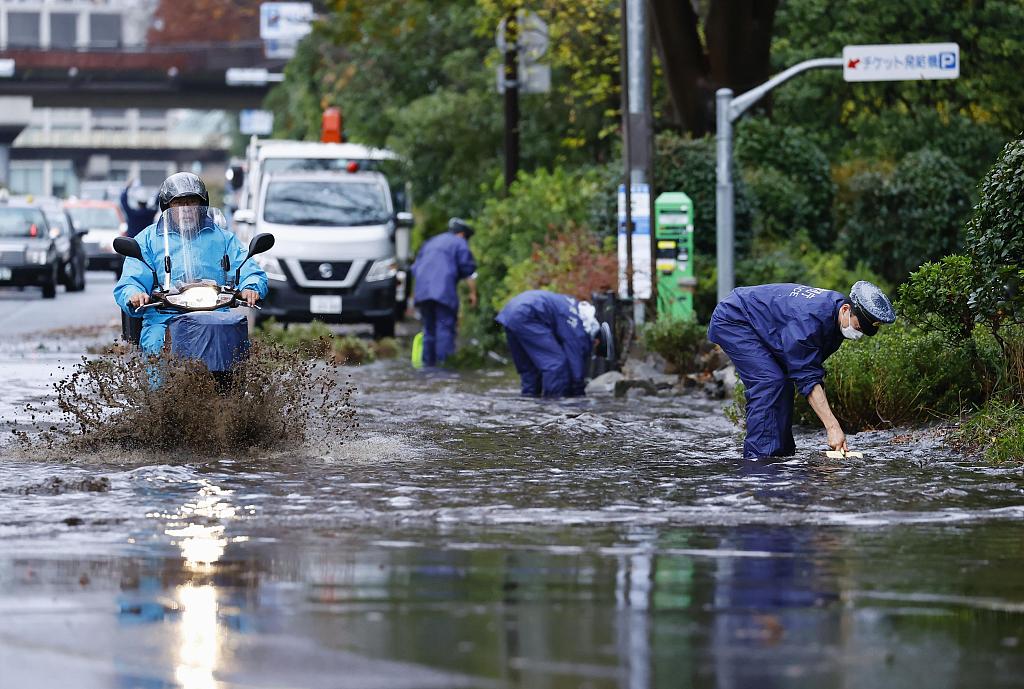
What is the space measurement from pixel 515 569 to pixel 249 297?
4332 mm

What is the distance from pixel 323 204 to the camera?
25609 millimetres

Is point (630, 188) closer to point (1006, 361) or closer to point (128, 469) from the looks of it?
point (1006, 361)

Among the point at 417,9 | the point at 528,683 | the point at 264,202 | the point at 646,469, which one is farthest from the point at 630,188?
the point at 528,683

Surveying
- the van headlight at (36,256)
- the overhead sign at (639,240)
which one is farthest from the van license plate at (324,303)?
the van headlight at (36,256)

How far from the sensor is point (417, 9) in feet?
105

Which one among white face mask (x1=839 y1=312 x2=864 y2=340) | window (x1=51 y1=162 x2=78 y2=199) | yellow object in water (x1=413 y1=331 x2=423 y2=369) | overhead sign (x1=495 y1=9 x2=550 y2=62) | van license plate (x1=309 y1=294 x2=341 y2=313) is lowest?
yellow object in water (x1=413 y1=331 x2=423 y2=369)

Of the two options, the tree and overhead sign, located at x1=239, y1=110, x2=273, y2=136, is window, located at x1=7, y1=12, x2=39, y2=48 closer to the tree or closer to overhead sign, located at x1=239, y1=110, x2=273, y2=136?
overhead sign, located at x1=239, y1=110, x2=273, y2=136

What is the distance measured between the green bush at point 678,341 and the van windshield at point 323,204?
289 inches

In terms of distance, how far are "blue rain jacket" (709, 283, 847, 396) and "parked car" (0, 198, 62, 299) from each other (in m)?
24.6

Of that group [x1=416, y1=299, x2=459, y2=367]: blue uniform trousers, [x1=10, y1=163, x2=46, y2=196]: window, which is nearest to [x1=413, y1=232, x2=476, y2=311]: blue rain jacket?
[x1=416, y1=299, x2=459, y2=367]: blue uniform trousers

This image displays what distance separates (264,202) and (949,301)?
44.3 ft

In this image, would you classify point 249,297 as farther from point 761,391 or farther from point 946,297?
point 946,297

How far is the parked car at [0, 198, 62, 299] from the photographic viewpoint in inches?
1367

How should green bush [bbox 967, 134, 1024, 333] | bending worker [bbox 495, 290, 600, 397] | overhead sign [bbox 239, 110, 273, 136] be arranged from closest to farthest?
green bush [bbox 967, 134, 1024, 333], bending worker [bbox 495, 290, 600, 397], overhead sign [bbox 239, 110, 273, 136]
